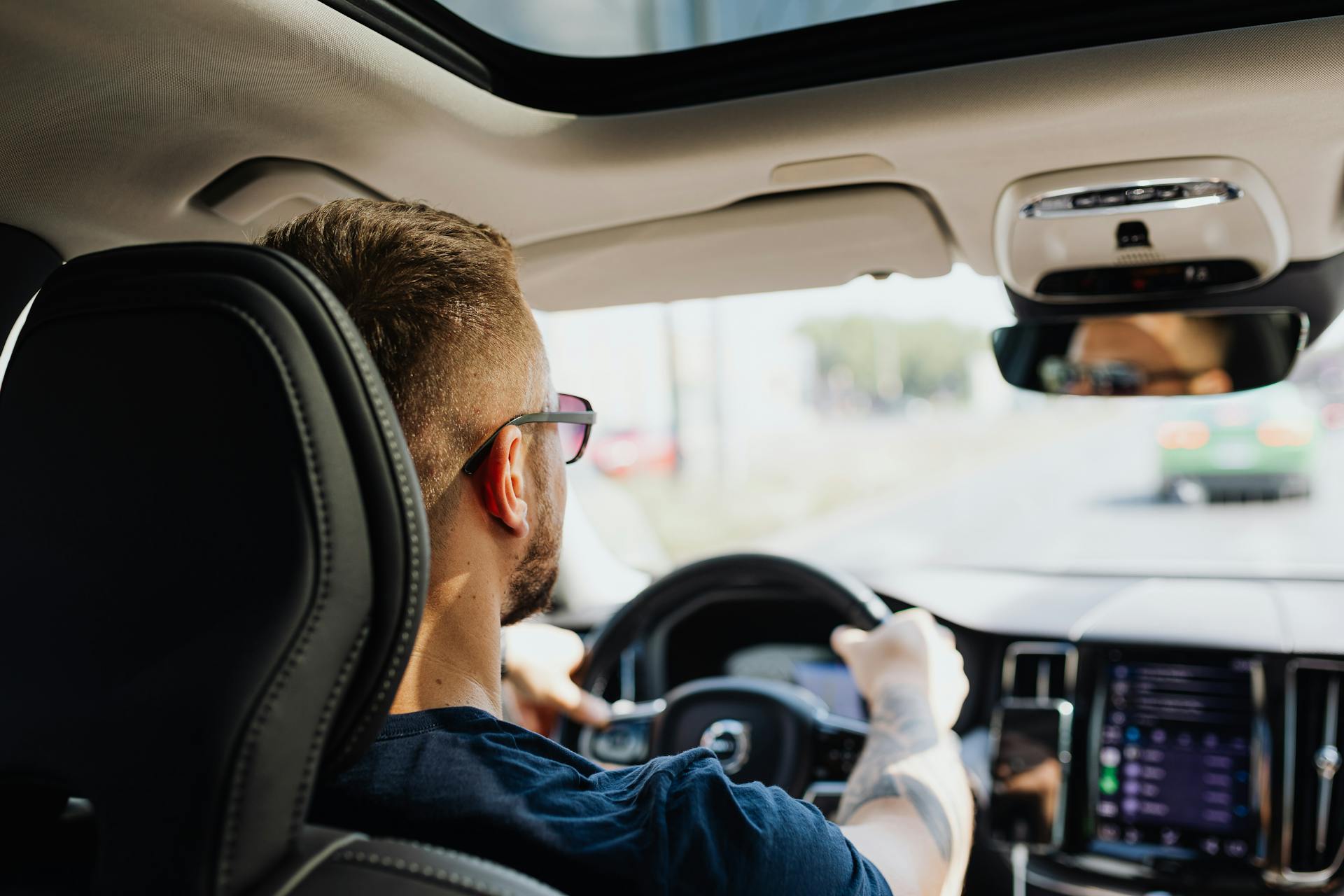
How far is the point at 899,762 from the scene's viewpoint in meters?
1.94

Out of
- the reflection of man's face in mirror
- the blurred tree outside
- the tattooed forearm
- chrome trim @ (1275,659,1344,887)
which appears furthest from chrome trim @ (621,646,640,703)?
the blurred tree outside

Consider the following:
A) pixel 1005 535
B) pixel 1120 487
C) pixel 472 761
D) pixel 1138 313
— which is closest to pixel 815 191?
pixel 1138 313

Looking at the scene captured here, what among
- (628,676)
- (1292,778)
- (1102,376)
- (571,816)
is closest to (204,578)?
(571,816)

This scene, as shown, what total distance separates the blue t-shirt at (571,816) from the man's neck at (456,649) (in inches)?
2.7

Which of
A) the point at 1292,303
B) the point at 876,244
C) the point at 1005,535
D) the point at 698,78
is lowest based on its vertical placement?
the point at 1005,535

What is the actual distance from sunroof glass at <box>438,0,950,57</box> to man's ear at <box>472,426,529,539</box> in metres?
0.72

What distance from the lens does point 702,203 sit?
2.35 metres

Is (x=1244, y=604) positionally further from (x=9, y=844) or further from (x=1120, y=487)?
(x=1120, y=487)

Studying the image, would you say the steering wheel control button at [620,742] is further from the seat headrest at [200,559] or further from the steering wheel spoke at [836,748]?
the seat headrest at [200,559]

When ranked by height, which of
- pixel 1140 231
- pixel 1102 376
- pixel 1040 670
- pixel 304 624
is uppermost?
pixel 1140 231

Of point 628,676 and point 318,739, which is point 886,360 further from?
point 318,739

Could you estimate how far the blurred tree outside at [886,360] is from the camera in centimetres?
3228

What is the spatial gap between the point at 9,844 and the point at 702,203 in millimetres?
1652

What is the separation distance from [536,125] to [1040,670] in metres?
2.13
